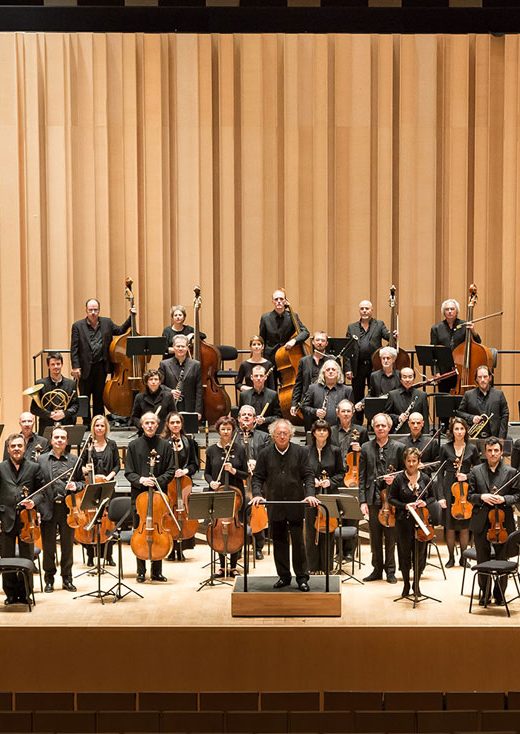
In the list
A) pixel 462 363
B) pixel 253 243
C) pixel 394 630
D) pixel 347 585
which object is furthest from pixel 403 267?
pixel 394 630

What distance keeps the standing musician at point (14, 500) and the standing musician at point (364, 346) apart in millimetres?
3049

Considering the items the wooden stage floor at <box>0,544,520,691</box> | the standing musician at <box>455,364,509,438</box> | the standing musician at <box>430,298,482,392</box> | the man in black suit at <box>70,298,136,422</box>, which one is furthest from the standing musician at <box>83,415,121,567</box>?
the standing musician at <box>430,298,482,392</box>

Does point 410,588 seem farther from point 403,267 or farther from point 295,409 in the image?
point 403,267

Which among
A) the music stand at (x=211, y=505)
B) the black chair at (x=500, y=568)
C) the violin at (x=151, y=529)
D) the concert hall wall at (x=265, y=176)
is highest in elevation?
the concert hall wall at (x=265, y=176)

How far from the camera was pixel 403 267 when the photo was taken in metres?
11.0

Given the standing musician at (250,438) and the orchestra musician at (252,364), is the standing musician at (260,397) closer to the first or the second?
the orchestra musician at (252,364)

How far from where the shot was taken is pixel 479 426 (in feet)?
27.9

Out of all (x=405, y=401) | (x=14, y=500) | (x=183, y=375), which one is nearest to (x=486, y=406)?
(x=405, y=401)

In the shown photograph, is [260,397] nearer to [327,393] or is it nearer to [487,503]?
[327,393]

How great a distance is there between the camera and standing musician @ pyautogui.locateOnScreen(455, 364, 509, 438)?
8.53 m

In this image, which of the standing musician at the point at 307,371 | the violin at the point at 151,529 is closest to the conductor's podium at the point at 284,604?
the violin at the point at 151,529

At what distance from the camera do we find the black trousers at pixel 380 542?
7816 millimetres

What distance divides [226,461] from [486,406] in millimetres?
1877

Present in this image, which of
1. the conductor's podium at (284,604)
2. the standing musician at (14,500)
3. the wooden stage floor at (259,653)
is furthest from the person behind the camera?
the standing musician at (14,500)
